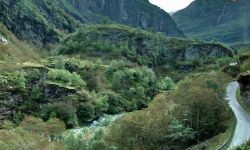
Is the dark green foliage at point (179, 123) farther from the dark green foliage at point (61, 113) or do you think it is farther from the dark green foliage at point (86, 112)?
the dark green foliage at point (86, 112)

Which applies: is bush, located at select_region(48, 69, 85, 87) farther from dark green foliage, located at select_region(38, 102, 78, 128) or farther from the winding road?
the winding road

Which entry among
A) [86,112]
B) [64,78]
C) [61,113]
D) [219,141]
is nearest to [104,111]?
[86,112]

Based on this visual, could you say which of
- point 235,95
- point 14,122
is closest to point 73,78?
point 14,122

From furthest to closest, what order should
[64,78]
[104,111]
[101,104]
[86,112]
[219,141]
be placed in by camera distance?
[64,78], [104,111], [101,104], [86,112], [219,141]

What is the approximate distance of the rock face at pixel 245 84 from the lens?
71725 mm

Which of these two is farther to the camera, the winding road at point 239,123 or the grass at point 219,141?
the grass at point 219,141

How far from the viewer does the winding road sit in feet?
187

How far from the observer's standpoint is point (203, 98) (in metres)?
67.4

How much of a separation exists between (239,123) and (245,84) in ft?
30.6

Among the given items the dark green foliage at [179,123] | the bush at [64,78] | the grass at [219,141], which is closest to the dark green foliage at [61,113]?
the bush at [64,78]

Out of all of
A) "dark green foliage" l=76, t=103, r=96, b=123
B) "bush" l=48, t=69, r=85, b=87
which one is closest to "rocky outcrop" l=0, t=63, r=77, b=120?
"bush" l=48, t=69, r=85, b=87

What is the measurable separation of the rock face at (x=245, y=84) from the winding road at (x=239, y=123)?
199cm

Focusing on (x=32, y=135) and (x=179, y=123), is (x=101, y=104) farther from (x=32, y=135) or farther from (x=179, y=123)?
(x=179, y=123)

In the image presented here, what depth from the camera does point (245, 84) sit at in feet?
240
